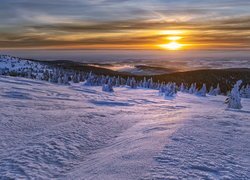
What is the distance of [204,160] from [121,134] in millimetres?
5265

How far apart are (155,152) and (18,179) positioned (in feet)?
11.9

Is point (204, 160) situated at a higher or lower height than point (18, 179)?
higher

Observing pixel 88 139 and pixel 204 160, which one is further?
pixel 88 139

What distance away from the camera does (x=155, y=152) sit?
8672mm

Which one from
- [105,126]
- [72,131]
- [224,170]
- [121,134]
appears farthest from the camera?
[105,126]

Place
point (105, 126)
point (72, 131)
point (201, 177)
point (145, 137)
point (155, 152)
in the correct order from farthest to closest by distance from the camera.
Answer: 1. point (105, 126)
2. point (72, 131)
3. point (145, 137)
4. point (155, 152)
5. point (201, 177)

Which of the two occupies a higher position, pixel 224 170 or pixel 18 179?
pixel 224 170

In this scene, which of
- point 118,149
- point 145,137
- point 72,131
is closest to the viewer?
point 118,149

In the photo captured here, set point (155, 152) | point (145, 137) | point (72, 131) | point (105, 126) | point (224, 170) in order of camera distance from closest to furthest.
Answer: point (224, 170)
point (155, 152)
point (145, 137)
point (72, 131)
point (105, 126)

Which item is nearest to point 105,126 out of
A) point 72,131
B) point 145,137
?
point 72,131

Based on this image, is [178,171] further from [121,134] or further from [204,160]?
[121,134]

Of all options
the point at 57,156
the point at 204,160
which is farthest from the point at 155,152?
the point at 57,156

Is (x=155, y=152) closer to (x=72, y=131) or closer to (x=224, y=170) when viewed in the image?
(x=224, y=170)

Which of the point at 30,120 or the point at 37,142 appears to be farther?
the point at 30,120
